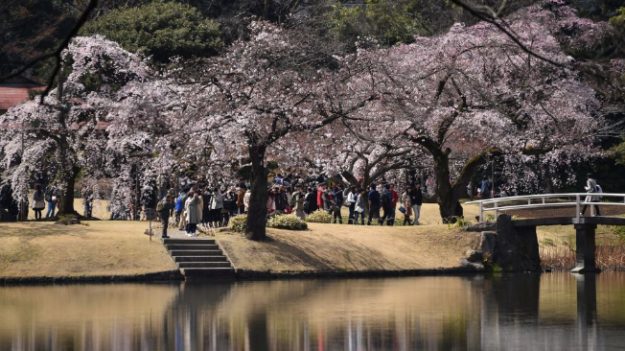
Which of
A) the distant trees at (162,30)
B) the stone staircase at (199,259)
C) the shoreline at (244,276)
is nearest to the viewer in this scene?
the shoreline at (244,276)

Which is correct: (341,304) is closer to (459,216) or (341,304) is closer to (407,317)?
(407,317)

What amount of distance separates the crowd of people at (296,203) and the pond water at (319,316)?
6.64 meters

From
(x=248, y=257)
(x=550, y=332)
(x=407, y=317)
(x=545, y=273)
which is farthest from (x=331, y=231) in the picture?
(x=550, y=332)

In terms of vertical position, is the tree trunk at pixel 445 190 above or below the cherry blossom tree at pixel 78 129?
below

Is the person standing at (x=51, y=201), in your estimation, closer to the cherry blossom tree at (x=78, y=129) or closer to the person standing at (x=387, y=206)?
the cherry blossom tree at (x=78, y=129)

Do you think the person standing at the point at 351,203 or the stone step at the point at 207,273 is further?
the person standing at the point at 351,203

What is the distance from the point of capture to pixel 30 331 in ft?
74.4

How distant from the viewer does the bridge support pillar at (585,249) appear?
39469 mm

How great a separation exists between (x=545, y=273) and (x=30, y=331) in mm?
21548

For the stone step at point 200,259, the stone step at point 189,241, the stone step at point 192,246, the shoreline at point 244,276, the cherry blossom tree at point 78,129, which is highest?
the cherry blossom tree at point 78,129

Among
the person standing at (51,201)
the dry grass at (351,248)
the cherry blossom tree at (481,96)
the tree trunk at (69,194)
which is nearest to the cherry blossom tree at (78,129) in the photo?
the tree trunk at (69,194)

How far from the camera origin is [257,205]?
37.5m

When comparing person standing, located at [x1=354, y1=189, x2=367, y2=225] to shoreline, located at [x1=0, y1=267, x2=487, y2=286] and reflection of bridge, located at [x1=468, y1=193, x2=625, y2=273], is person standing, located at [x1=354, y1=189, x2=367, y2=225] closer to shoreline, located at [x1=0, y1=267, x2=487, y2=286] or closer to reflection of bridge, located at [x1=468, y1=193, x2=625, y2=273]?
reflection of bridge, located at [x1=468, y1=193, x2=625, y2=273]

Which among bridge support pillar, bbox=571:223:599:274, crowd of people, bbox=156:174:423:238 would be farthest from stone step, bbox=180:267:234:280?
bridge support pillar, bbox=571:223:599:274
